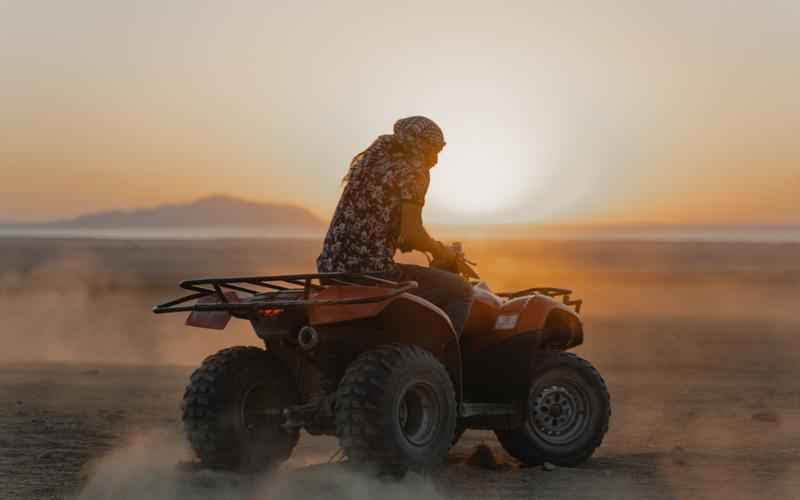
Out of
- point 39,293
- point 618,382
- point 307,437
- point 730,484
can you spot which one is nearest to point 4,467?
point 307,437

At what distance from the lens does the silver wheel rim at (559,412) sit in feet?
35.7

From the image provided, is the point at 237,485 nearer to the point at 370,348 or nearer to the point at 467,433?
the point at 370,348

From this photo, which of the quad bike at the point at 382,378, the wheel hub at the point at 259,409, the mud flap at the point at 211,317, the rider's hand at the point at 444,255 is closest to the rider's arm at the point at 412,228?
the rider's hand at the point at 444,255

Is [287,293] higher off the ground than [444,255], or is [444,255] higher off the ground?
[444,255]

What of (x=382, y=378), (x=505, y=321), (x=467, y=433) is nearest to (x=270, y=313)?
(x=382, y=378)

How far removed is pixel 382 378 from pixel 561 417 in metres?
2.45

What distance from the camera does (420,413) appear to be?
9.53 m

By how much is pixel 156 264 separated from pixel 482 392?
201 feet

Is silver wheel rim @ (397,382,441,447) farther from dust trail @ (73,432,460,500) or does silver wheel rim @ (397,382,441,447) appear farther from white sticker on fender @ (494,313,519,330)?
white sticker on fender @ (494,313,519,330)

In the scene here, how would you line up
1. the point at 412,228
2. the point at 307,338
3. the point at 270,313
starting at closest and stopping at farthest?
1. the point at 307,338
2. the point at 270,313
3. the point at 412,228

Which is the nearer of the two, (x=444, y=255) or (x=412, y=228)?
(x=412, y=228)

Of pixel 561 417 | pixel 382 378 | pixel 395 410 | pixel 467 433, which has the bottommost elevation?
pixel 467 433

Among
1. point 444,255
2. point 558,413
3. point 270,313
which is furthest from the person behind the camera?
point 558,413

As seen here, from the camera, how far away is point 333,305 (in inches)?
362
